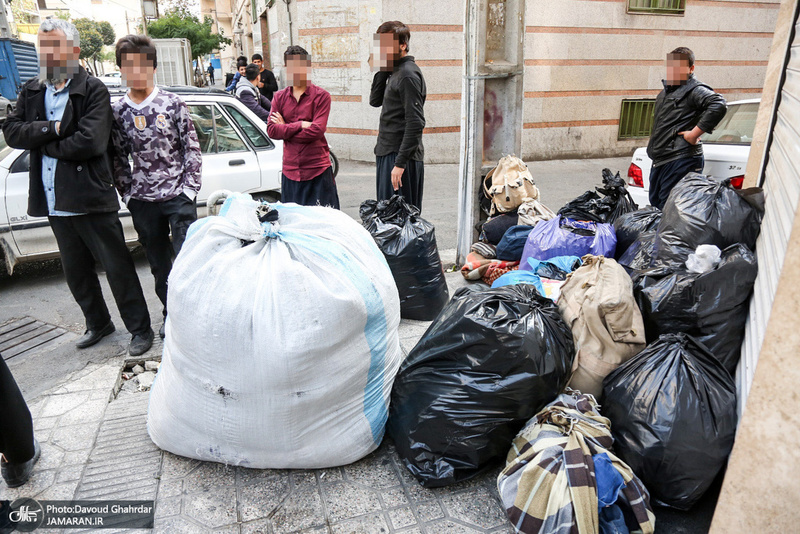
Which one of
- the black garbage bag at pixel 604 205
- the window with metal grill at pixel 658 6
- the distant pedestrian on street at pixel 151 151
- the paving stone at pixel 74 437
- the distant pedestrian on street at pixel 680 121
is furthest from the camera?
the window with metal grill at pixel 658 6

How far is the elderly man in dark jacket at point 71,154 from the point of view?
2.98m

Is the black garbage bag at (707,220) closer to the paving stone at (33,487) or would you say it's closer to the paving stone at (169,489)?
the paving stone at (169,489)

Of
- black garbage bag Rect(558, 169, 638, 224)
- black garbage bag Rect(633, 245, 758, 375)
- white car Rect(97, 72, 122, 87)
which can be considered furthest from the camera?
white car Rect(97, 72, 122, 87)

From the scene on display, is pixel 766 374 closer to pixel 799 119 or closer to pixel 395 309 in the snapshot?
pixel 799 119

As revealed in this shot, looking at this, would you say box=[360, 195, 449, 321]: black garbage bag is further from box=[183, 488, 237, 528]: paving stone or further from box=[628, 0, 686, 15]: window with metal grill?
box=[628, 0, 686, 15]: window with metal grill

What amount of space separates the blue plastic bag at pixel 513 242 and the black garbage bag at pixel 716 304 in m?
1.71

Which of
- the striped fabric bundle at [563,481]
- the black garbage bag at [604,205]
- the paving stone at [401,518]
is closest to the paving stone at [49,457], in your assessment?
the paving stone at [401,518]

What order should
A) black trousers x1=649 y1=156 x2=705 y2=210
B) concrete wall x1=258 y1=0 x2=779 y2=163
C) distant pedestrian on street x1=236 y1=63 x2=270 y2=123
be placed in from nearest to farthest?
black trousers x1=649 y1=156 x2=705 y2=210
distant pedestrian on street x1=236 y1=63 x2=270 y2=123
concrete wall x1=258 y1=0 x2=779 y2=163

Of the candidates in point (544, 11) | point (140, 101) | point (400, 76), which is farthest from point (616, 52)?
point (140, 101)

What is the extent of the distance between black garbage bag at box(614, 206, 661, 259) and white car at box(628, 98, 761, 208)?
131 cm

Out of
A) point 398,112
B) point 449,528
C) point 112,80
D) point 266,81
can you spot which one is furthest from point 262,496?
point 112,80

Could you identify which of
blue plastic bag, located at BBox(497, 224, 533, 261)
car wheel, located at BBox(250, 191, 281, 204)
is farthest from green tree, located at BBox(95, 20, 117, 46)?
blue plastic bag, located at BBox(497, 224, 533, 261)

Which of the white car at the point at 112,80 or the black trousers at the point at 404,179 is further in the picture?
the white car at the point at 112,80

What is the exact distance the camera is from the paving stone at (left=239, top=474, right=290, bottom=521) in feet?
6.64
